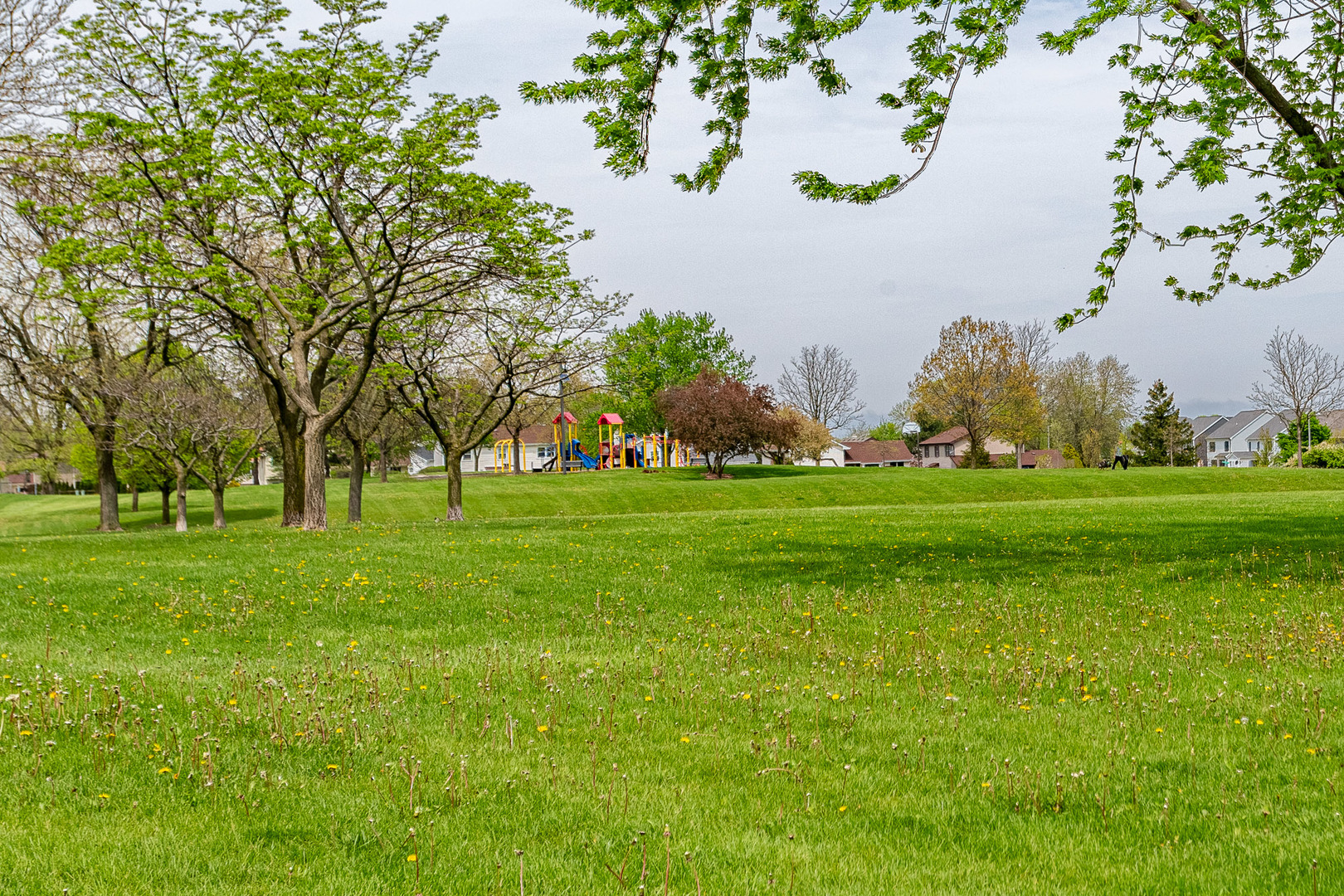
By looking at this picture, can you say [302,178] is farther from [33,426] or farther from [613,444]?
[613,444]

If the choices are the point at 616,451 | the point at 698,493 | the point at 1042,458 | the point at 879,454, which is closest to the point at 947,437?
the point at 879,454

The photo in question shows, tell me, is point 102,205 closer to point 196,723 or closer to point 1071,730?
point 196,723

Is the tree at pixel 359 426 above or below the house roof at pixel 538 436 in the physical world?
below

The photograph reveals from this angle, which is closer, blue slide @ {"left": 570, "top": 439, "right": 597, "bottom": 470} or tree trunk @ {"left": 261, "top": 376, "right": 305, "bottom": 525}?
tree trunk @ {"left": 261, "top": 376, "right": 305, "bottom": 525}

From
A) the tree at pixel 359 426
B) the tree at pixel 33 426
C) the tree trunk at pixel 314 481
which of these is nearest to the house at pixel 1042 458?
the tree at pixel 359 426

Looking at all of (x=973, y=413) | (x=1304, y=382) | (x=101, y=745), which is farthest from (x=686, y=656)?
(x=1304, y=382)

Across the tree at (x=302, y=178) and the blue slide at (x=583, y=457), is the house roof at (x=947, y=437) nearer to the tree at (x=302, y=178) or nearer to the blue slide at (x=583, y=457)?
the blue slide at (x=583, y=457)

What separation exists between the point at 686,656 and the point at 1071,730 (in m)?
3.64

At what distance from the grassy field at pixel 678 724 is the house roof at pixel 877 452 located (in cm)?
9881

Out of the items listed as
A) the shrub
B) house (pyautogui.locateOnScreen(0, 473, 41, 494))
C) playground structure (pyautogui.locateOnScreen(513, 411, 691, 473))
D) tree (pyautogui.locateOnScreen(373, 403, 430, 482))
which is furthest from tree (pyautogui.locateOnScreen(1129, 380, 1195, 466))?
house (pyautogui.locateOnScreen(0, 473, 41, 494))

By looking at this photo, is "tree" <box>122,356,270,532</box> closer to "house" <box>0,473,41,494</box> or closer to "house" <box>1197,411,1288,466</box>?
"house" <box>0,473,41,494</box>

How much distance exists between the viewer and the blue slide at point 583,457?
2872 inches

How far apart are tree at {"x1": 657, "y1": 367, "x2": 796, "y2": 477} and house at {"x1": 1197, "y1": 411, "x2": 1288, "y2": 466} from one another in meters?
73.2

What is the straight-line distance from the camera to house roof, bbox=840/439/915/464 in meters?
113
